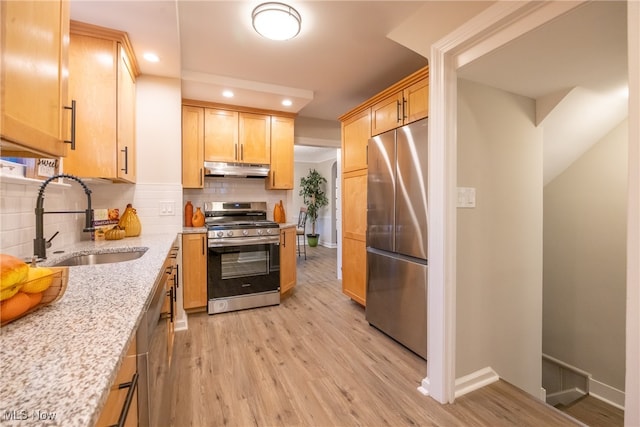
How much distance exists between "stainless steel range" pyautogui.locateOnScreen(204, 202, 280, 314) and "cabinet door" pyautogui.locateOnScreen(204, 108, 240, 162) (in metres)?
0.80

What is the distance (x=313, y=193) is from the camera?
7090mm

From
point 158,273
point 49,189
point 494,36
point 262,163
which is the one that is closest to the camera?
point 158,273

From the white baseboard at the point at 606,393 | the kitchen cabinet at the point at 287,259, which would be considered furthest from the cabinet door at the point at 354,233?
the white baseboard at the point at 606,393

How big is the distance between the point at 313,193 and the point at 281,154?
355cm

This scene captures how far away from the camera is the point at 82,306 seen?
0.78m

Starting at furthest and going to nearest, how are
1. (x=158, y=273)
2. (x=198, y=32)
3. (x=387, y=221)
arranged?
(x=387, y=221), (x=198, y=32), (x=158, y=273)

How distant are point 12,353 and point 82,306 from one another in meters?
0.25

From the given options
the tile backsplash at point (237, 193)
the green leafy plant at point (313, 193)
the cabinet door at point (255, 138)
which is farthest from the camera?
the green leafy plant at point (313, 193)

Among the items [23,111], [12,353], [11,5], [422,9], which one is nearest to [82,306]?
[12,353]

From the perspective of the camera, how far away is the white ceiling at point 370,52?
1518 millimetres

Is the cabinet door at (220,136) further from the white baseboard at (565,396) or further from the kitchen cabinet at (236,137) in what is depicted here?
the white baseboard at (565,396)

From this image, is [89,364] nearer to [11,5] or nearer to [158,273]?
[158,273]

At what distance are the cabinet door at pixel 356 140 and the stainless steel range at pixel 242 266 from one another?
110 cm

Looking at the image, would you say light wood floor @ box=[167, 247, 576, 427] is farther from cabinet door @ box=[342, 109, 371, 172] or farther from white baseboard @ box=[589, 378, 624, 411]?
cabinet door @ box=[342, 109, 371, 172]
